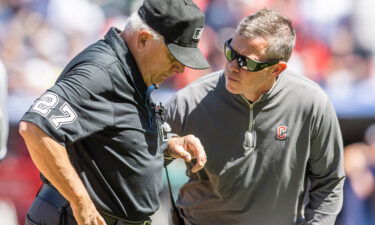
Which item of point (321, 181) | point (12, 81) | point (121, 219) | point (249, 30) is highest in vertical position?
point (249, 30)

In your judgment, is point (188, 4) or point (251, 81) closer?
point (188, 4)

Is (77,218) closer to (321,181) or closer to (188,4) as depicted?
(188,4)

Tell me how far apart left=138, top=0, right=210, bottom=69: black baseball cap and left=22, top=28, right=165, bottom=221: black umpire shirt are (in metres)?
0.18

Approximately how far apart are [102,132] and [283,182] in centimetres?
127

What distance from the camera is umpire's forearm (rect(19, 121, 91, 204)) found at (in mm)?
2773

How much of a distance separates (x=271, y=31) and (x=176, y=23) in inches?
30.3

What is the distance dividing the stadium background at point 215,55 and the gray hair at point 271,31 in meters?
2.75

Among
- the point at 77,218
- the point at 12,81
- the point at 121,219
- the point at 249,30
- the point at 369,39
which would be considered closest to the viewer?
the point at 77,218

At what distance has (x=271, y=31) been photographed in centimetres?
374

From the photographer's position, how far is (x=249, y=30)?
12.2ft

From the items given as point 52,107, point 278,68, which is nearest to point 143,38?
point 52,107

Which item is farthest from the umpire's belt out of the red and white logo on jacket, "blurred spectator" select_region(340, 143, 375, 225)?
"blurred spectator" select_region(340, 143, 375, 225)

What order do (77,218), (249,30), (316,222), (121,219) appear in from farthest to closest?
1. (316,222)
2. (249,30)
3. (121,219)
4. (77,218)

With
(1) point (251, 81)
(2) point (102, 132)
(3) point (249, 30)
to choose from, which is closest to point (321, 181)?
(1) point (251, 81)
